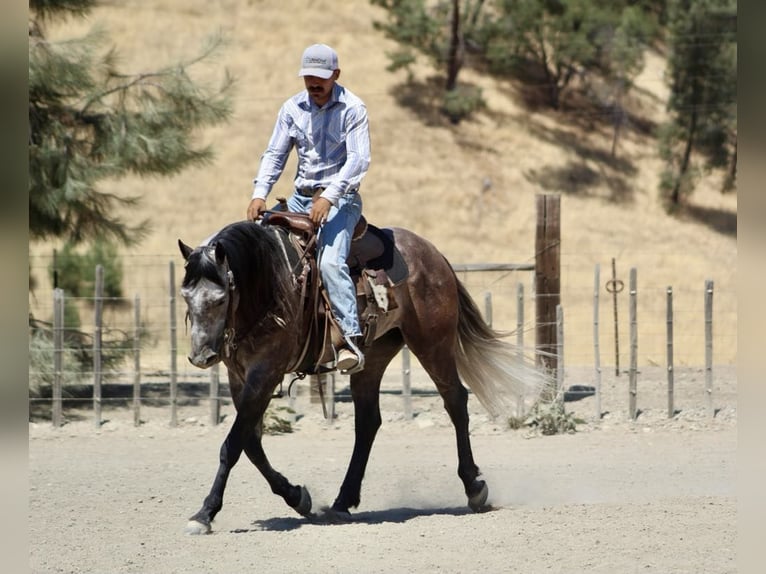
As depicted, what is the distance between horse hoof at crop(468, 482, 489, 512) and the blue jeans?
1441mm

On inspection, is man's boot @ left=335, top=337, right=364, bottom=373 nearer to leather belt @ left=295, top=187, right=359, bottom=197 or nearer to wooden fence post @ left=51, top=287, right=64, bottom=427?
leather belt @ left=295, top=187, right=359, bottom=197

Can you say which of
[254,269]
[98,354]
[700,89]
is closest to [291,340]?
[254,269]

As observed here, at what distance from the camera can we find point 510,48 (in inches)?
1363

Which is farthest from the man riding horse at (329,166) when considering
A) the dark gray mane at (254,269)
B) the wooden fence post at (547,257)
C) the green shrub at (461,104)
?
the green shrub at (461,104)

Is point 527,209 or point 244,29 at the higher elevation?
point 244,29

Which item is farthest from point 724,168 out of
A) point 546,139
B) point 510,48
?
point 510,48

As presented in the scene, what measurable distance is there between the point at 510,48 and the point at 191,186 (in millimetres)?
11783

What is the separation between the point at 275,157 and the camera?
6270 millimetres

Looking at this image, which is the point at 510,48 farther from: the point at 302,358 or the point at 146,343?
the point at 302,358

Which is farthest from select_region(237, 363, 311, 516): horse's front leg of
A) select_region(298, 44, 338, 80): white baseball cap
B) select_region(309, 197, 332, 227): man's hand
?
select_region(298, 44, 338, 80): white baseball cap

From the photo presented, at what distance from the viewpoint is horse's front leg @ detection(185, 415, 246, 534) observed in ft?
18.8

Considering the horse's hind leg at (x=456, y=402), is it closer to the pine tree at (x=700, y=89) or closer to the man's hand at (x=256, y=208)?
the man's hand at (x=256, y=208)

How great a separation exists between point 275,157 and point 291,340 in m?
1.10

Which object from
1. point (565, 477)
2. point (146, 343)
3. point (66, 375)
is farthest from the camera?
point (146, 343)
